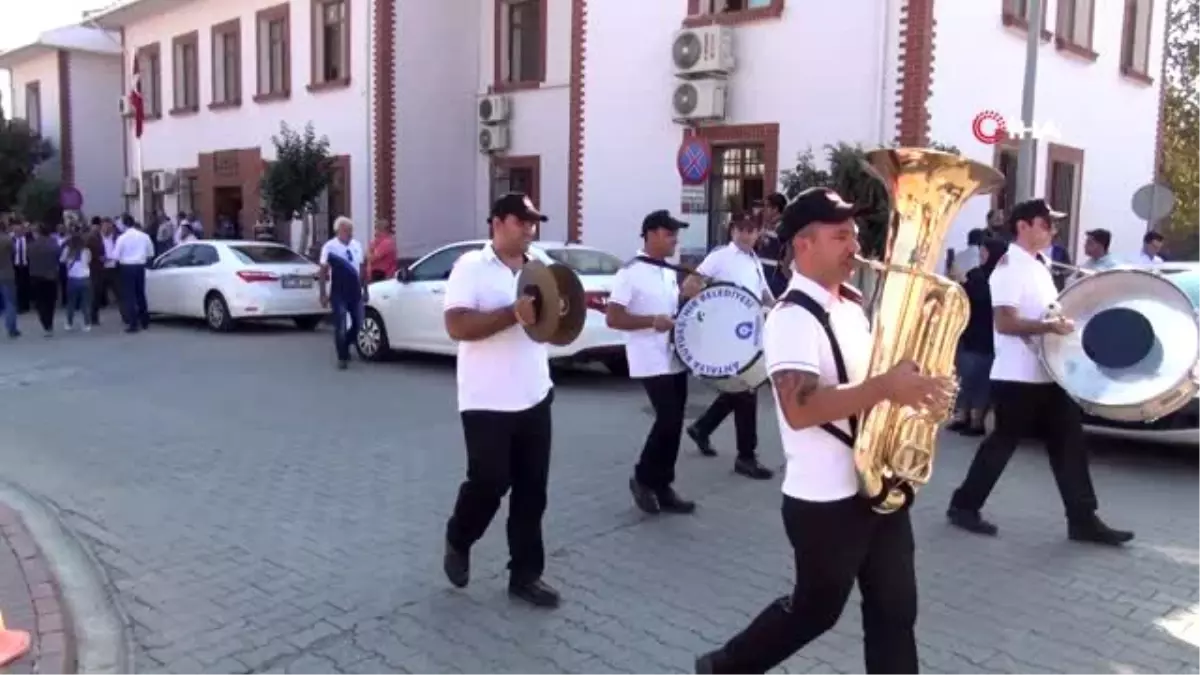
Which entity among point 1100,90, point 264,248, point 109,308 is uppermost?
point 1100,90

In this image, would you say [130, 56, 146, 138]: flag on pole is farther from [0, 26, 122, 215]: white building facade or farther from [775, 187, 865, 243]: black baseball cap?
[775, 187, 865, 243]: black baseball cap

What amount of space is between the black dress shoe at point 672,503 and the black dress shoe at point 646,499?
1.2 inches

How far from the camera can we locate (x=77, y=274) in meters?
16.3

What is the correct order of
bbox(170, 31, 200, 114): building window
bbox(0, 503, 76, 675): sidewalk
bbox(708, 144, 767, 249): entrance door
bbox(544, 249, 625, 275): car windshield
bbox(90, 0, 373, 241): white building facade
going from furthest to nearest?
bbox(170, 31, 200, 114): building window
bbox(90, 0, 373, 241): white building facade
bbox(708, 144, 767, 249): entrance door
bbox(544, 249, 625, 275): car windshield
bbox(0, 503, 76, 675): sidewalk

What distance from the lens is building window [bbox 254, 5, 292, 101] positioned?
899 inches

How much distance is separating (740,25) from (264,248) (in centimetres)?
787

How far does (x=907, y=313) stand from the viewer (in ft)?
9.61

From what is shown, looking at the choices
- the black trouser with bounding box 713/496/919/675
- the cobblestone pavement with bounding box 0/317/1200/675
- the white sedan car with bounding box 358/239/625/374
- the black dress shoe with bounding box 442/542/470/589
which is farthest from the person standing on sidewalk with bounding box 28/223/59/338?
the black trouser with bounding box 713/496/919/675

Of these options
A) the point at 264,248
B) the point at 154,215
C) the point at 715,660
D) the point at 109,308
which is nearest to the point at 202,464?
the point at 715,660

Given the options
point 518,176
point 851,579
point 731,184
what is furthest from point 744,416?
point 518,176

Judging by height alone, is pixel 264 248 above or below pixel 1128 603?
above

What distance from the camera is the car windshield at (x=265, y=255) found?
16.3 meters

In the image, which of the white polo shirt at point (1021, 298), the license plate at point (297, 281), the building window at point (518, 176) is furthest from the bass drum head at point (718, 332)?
the building window at point (518, 176)

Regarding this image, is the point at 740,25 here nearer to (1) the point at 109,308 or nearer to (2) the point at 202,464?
(2) the point at 202,464
